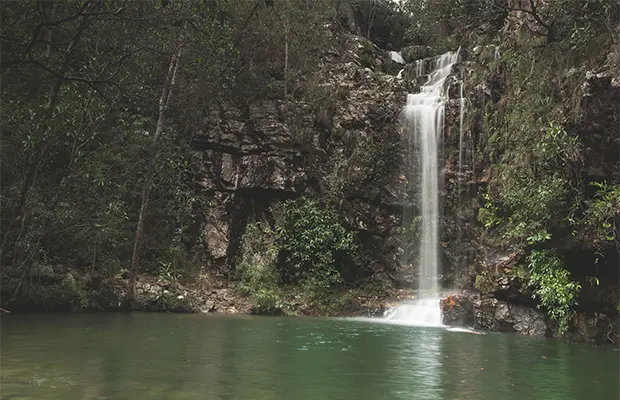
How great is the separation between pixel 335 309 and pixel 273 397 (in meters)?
12.7

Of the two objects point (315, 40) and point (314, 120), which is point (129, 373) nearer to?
point (314, 120)

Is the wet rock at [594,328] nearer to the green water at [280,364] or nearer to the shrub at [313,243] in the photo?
the green water at [280,364]

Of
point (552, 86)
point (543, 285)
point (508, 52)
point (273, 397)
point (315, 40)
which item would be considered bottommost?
point (273, 397)

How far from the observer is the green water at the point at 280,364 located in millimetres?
6332

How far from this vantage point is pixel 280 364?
824 cm

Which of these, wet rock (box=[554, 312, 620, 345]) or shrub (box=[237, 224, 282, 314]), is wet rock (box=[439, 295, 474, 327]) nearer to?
wet rock (box=[554, 312, 620, 345])

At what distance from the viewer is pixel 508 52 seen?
17.2 meters

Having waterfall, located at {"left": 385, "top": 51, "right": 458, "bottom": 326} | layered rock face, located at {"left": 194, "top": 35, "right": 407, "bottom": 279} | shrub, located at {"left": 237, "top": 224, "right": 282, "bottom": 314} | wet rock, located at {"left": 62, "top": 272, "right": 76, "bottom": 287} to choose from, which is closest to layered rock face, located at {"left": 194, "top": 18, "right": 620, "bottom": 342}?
layered rock face, located at {"left": 194, "top": 35, "right": 407, "bottom": 279}

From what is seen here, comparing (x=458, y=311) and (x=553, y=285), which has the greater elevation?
(x=553, y=285)

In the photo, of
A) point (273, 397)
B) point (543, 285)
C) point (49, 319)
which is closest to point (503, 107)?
point (543, 285)

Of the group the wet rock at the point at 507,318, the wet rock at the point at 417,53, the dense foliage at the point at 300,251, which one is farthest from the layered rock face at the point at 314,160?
the wet rock at the point at 417,53

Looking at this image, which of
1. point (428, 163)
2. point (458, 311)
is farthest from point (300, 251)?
point (458, 311)

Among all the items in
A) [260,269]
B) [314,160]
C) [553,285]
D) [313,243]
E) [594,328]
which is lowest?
[594,328]

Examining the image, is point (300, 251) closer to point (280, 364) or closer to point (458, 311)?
point (458, 311)
